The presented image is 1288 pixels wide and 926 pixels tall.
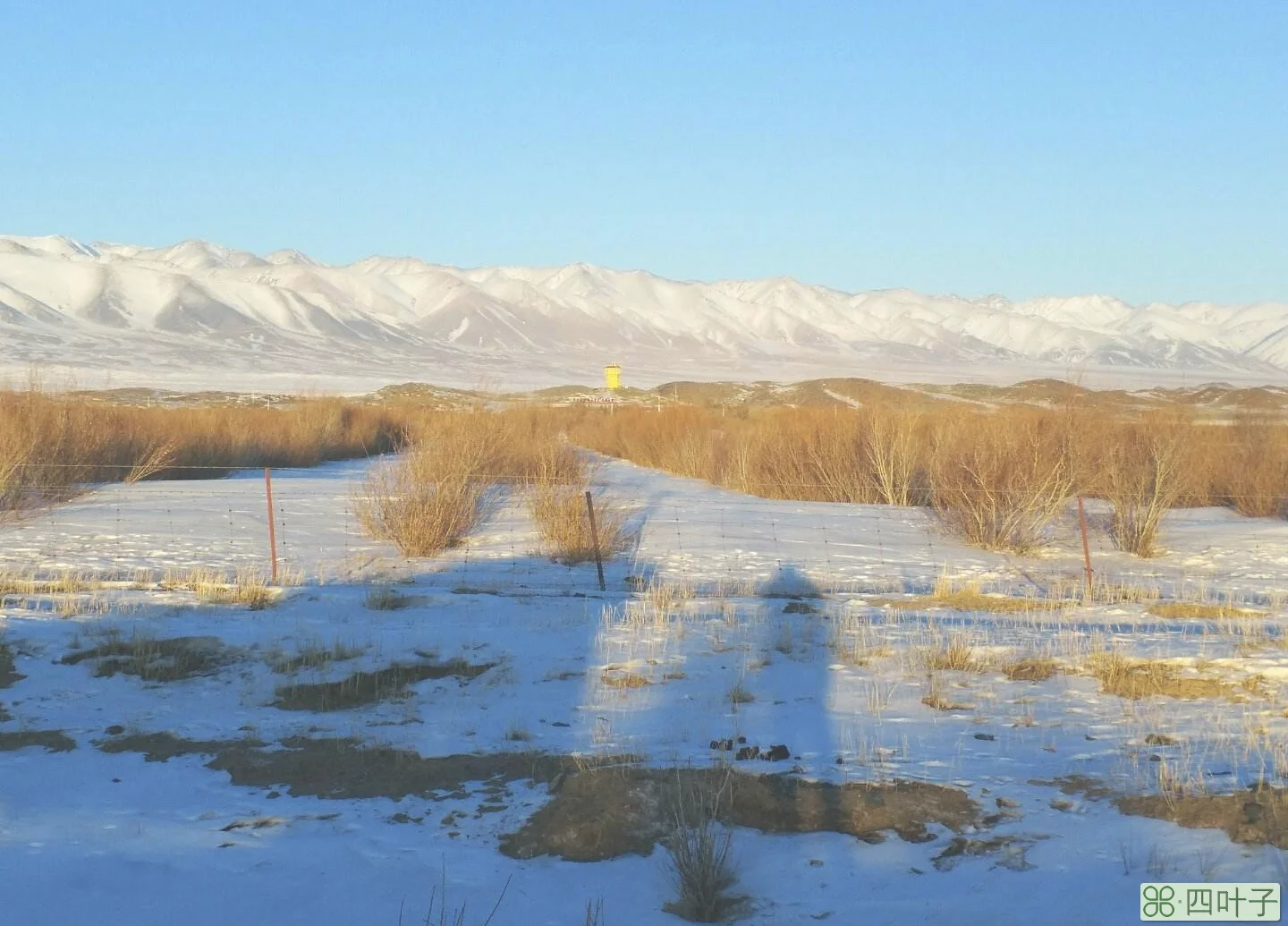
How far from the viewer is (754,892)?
4.79 meters

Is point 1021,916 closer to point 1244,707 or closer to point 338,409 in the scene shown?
point 1244,707

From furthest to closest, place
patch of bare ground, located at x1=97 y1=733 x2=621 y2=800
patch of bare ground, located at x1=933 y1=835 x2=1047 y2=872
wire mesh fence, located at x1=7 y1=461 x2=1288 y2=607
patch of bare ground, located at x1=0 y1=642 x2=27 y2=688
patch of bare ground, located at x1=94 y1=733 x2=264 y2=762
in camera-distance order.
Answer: wire mesh fence, located at x1=7 y1=461 x2=1288 y2=607 → patch of bare ground, located at x1=0 y1=642 x2=27 y2=688 → patch of bare ground, located at x1=94 y1=733 x2=264 y2=762 → patch of bare ground, located at x1=97 y1=733 x2=621 y2=800 → patch of bare ground, located at x1=933 y1=835 x2=1047 y2=872

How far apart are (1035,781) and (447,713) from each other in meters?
3.63

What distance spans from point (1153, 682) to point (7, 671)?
7.85 meters

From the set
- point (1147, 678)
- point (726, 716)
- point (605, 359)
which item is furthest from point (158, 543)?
point (605, 359)

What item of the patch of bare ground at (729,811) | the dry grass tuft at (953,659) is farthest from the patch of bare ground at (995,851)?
the dry grass tuft at (953,659)

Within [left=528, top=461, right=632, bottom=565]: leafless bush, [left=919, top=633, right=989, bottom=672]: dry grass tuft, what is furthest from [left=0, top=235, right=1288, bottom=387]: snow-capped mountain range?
[left=919, top=633, right=989, bottom=672]: dry grass tuft

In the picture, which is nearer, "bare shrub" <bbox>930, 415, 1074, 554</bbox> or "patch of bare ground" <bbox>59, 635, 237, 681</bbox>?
"patch of bare ground" <bbox>59, 635, 237, 681</bbox>

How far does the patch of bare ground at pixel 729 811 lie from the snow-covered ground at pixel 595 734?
0.29 ft

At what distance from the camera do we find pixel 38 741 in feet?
22.3

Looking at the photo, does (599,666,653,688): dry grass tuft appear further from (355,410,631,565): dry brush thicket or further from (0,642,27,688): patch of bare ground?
(355,410,631,565): dry brush thicket

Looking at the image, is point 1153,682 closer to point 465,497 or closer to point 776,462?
point 465,497

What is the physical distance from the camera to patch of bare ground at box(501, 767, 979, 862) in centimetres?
526

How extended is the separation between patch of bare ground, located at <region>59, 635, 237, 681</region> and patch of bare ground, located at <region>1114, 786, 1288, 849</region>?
6.19m
